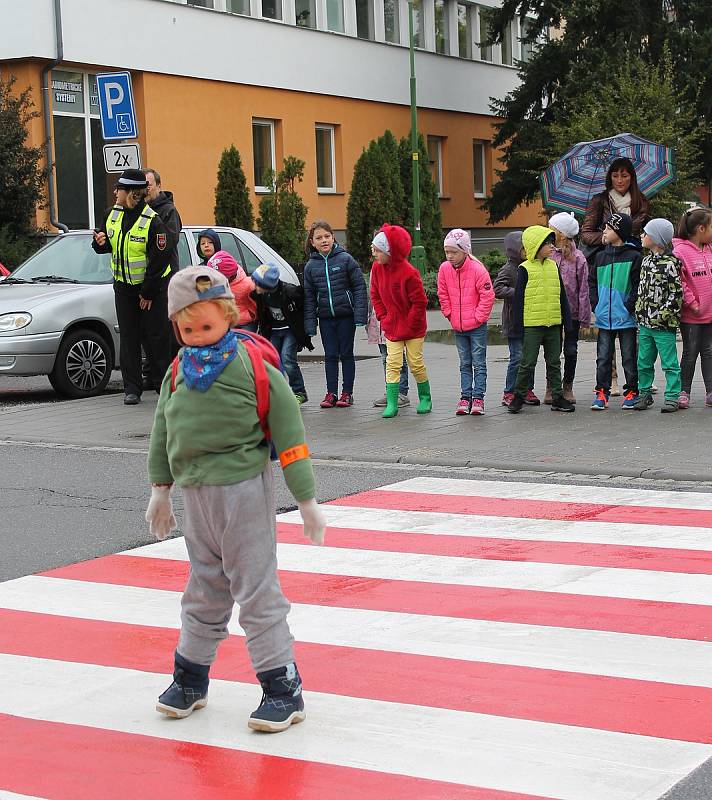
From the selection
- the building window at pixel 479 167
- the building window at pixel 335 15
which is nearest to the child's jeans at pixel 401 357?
the building window at pixel 335 15

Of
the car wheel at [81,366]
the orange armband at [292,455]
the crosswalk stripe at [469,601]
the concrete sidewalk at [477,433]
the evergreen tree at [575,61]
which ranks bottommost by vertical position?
the crosswalk stripe at [469,601]

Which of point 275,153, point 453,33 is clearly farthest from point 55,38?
point 453,33

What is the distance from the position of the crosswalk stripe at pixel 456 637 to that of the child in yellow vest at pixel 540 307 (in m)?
6.53

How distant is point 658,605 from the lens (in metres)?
6.36

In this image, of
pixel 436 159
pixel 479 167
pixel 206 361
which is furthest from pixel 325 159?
pixel 206 361

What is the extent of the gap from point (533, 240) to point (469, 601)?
6.76 meters

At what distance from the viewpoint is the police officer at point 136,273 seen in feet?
47.2

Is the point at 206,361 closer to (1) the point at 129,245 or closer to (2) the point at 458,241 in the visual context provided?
(2) the point at 458,241

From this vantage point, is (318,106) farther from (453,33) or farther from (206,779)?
(206,779)

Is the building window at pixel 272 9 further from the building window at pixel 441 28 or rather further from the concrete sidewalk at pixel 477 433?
the concrete sidewalk at pixel 477 433

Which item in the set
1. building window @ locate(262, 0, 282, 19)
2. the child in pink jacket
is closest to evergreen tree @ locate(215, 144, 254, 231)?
building window @ locate(262, 0, 282, 19)

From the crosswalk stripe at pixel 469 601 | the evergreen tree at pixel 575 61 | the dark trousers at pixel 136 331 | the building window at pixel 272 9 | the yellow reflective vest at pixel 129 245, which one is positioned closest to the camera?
the crosswalk stripe at pixel 469 601

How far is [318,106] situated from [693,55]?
405 inches

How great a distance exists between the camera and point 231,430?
189 inches
